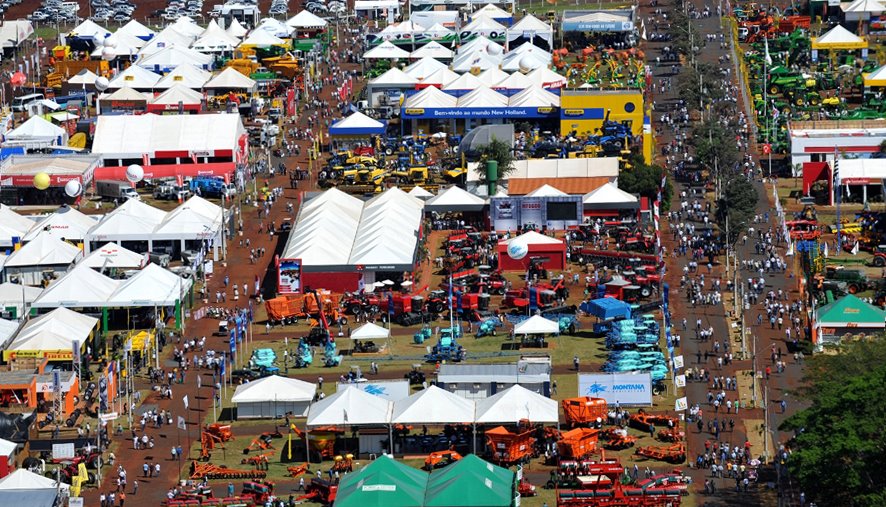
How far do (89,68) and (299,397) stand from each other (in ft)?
286

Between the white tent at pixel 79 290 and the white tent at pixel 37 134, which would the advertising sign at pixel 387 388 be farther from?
the white tent at pixel 37 134

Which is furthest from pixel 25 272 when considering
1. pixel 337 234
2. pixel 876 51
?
pixel 876 51

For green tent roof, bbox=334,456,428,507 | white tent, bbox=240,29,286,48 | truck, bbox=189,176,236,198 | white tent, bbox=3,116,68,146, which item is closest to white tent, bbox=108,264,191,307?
truck, bbox=189,176,236,198

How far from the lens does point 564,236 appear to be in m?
126

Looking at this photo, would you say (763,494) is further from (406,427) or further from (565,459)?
(406,427)

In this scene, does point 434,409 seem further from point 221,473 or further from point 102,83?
point 102,83

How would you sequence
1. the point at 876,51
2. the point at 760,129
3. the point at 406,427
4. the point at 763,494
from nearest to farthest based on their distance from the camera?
the point at 763,494, the point at 406,427, the point at 760,129, the point at 876,51

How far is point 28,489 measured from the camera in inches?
3383

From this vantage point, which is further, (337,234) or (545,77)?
(545,77)

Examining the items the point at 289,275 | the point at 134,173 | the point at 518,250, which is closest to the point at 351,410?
the point at 289,275

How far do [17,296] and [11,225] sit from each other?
46.2 ft

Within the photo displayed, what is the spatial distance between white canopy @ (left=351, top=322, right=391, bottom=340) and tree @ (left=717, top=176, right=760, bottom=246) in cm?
2291

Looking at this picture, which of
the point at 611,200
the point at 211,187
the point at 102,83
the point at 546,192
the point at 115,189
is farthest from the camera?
the point at 102,83

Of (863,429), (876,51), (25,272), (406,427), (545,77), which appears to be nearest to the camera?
(863,429)
